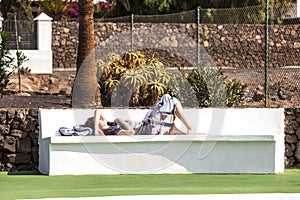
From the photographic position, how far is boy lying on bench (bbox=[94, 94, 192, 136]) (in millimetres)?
12375

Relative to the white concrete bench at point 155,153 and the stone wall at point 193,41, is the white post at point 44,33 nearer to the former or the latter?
the stone wall at point 193,41

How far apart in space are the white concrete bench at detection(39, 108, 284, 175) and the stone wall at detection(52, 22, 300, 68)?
13242 mm

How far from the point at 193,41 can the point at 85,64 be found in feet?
33.3

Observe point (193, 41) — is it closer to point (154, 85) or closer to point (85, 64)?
point (85, 64)

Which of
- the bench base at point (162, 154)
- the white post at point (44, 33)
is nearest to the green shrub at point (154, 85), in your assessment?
the bench base at point (162, 154)

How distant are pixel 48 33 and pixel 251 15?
24.6ft

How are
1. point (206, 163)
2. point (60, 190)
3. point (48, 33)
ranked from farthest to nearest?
point (48, 33)
point (206, 163)
point (60, 190)

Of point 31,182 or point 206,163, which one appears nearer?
point 31,182

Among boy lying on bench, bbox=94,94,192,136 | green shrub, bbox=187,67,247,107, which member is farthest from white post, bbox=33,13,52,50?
boy lying on bench, bbox=94,94,192,136

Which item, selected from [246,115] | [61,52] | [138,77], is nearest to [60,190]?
[246,115]

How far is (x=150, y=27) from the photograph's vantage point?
2747cm

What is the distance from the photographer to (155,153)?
39.5ft

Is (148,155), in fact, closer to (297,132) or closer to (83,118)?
(83,118)

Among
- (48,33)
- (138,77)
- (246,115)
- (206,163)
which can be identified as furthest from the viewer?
(48,33)
